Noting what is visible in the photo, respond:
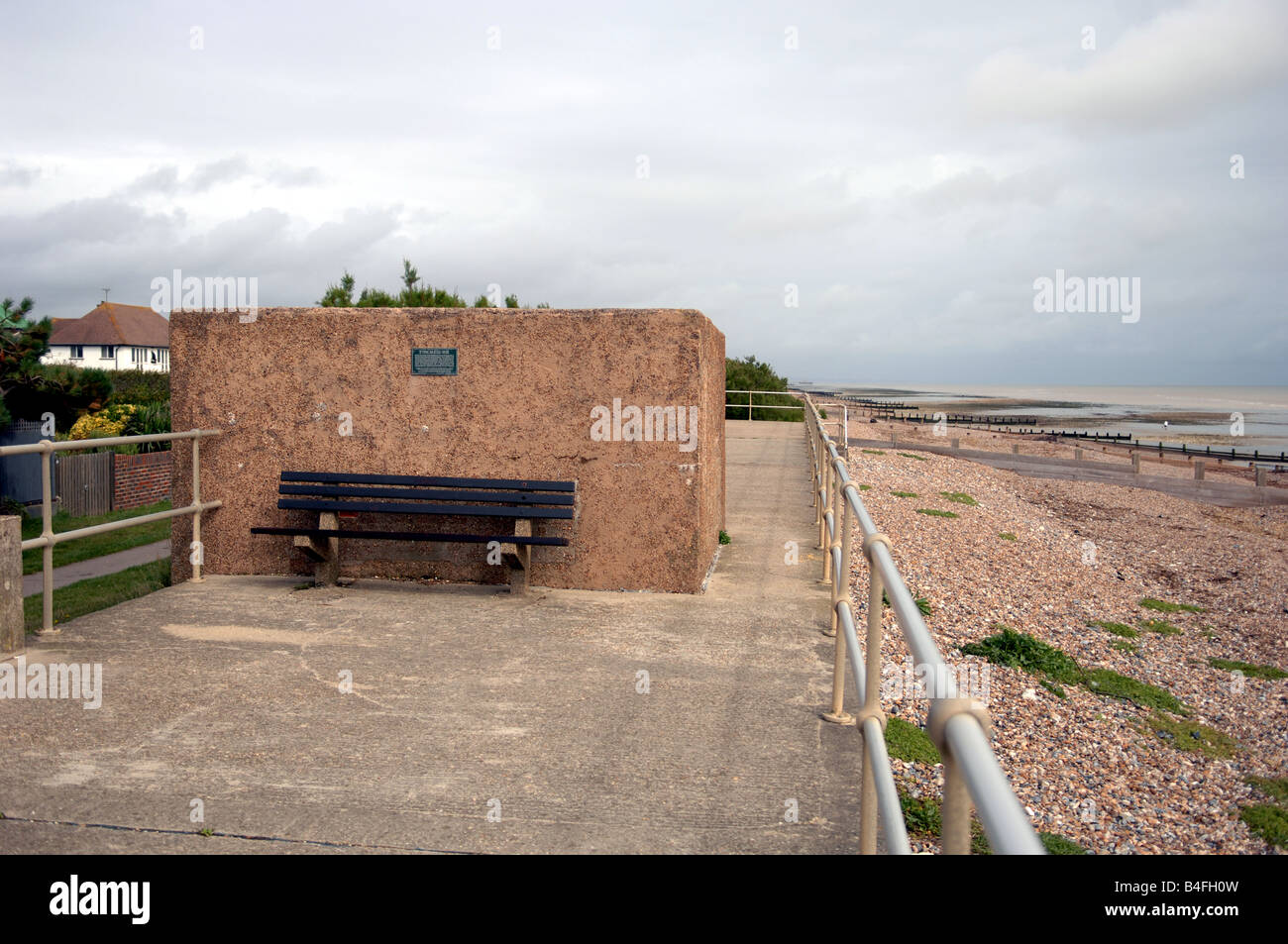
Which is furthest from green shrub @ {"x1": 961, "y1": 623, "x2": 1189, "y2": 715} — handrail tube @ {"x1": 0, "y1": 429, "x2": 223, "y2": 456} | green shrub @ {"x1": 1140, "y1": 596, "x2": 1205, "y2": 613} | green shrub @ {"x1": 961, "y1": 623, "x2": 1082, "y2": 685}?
handrail tube @ {"x1": 0, "y1": 429, "x2": 223, "y2": 456}

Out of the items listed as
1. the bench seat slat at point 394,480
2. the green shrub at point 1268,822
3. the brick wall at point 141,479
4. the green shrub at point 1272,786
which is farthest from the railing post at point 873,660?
the brick wall at point 141,479

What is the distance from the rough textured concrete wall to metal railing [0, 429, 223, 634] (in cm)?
17

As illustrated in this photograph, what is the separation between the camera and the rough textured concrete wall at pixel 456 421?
678cm

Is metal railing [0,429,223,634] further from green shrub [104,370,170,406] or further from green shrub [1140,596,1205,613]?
green shrub [104,370,170,406]

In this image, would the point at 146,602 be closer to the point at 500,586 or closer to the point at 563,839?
the point at 500,586

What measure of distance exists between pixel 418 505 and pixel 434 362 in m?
1.09

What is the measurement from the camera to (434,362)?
22.9 ft

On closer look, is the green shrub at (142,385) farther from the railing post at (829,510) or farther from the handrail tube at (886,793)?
the handrail tube at (886,793)

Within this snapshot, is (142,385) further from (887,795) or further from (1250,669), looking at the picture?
(887,795)

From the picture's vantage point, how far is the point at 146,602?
6.53 metres

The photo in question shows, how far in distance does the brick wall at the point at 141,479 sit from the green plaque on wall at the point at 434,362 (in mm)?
14443

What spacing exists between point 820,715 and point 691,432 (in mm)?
2711
